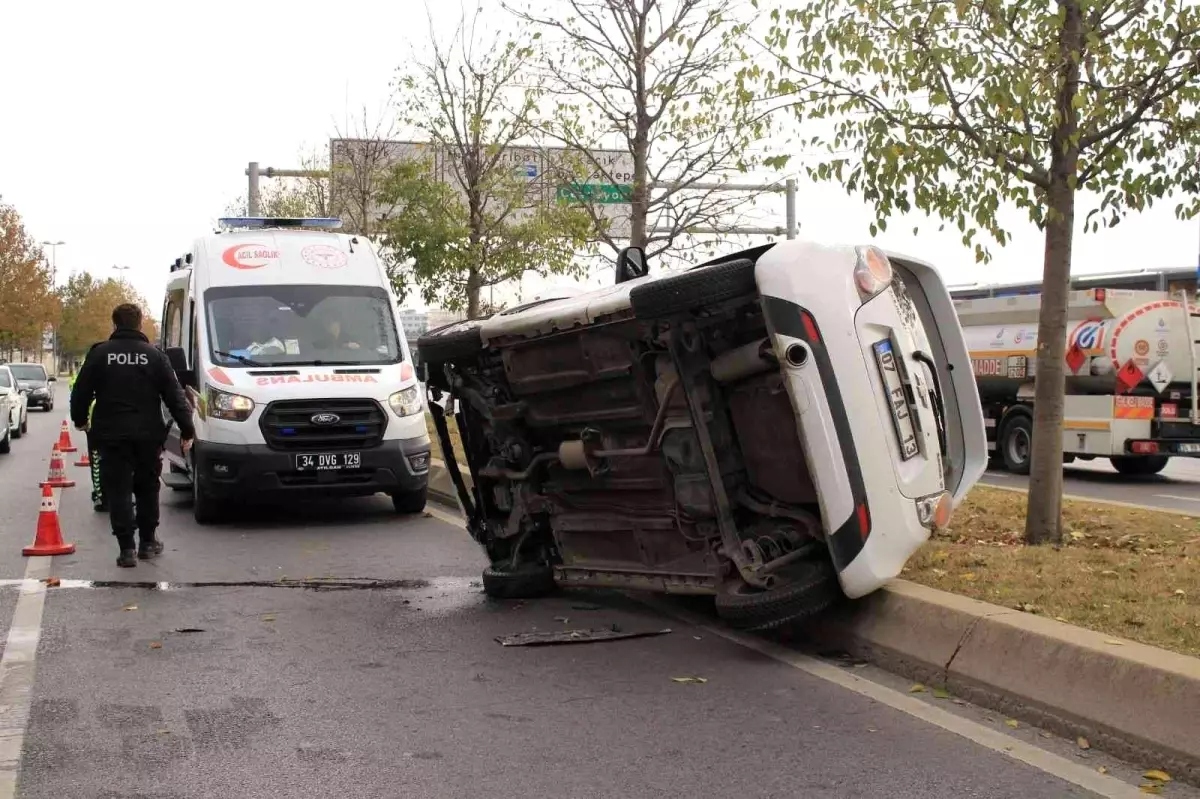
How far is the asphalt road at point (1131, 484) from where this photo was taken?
1457 cm

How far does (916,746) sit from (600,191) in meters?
13.5

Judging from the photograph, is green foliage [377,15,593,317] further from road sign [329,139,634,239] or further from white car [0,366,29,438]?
white car [0,366,29,438]

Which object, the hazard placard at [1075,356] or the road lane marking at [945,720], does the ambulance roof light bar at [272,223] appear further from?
the hazard placard at [1075,356]

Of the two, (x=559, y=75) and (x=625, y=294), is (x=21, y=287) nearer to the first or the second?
(x=559, y=75)

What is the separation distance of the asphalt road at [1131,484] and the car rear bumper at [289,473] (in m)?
7.60

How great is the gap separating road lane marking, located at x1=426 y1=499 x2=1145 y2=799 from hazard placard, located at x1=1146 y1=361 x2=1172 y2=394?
12.1 m

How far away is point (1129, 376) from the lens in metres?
16.9

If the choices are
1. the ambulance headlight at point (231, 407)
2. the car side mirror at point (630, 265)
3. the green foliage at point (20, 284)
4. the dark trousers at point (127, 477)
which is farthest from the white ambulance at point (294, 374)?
the green foliage at point (20, 284)

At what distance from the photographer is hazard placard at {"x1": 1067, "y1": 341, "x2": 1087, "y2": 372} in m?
17.3

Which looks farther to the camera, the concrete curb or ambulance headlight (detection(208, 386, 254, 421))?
ambulance headlight (detection(208, 386, 254, 421))

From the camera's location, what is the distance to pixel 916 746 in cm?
470

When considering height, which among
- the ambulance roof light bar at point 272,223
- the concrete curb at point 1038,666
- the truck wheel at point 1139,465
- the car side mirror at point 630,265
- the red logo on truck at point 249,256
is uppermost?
the ambulance roof light bar at point 272,223

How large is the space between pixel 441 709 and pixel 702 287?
6.99 ft

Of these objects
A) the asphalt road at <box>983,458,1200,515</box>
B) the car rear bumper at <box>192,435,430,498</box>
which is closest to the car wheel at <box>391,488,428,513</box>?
the car rear bumper at <box>192,435,430,498</box>
